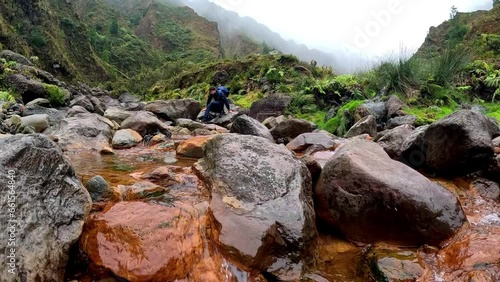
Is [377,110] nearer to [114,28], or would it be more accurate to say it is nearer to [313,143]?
[313,143]

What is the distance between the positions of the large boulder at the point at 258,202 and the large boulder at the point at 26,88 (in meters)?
9.87

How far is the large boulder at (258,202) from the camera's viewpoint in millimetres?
2678

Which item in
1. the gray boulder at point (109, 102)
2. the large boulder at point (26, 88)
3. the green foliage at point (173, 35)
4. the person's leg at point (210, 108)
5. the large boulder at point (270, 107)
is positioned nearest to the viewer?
the large boulder at point (26, 88)

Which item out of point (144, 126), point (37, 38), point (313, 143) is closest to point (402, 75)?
point (313, 143)

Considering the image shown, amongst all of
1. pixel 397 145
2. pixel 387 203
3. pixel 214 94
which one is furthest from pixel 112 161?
pixel 214 94

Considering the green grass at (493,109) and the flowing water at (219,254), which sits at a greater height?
the green grass at (493,109)

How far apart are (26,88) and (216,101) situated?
5951 mm

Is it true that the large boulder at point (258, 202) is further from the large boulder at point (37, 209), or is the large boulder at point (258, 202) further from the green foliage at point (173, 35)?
the green foliage at point (173, 35)

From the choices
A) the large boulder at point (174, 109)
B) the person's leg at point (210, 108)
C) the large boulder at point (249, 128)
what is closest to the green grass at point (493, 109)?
the large boulder at point (249, 128)

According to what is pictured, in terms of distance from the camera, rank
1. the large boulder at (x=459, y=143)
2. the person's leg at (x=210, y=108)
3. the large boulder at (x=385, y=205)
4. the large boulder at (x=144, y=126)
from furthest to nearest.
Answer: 1. the person's leg at (x=210, y=108)
2. the large boulder at (x=144, y=126)
3. the large boulder at (x=459, y=143)
4. the large boulder at (x=385, y=205)

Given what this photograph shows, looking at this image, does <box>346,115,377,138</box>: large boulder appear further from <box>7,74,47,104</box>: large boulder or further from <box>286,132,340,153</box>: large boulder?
<box>7,74,47,104</box>: large boulder

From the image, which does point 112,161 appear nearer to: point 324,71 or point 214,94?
point 214,94

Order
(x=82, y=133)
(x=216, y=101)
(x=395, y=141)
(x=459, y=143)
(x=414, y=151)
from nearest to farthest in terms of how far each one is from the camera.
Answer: (x=459, y=143)
(x=414, y=151)
(x=395, y=141)
(x=82, y=133)
(x=216, y=101)

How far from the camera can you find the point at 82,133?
6562mm
